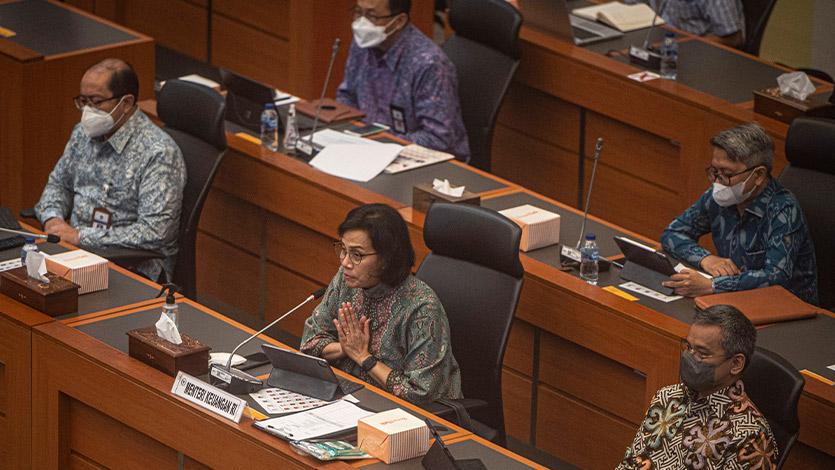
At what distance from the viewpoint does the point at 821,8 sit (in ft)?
28.1

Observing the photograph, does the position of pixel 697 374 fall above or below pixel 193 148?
above

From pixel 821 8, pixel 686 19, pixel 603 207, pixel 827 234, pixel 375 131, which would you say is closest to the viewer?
pixel 827 234

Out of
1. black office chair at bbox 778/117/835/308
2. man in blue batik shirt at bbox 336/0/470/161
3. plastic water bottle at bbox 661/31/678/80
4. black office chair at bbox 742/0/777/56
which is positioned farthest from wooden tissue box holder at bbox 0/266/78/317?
black office chair at bbox 742/0/777/56

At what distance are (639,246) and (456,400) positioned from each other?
93 cm

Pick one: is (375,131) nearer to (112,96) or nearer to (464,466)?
(112,96)

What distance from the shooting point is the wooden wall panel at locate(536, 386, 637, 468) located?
4914 millimetres

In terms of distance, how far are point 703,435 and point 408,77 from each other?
9.62 feet

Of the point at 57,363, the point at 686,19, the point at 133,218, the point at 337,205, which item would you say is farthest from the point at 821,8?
the point at 57,363

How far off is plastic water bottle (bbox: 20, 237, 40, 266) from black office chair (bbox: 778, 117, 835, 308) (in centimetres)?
256

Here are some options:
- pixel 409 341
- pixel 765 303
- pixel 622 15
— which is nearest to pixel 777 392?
pixel 765 303

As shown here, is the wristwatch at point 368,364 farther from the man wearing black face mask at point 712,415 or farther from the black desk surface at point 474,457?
the man wearing black face mask at point 712,415

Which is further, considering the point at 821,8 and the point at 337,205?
the point at 821,8

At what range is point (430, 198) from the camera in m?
5.36

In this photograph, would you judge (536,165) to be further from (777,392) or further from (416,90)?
(777,392)
